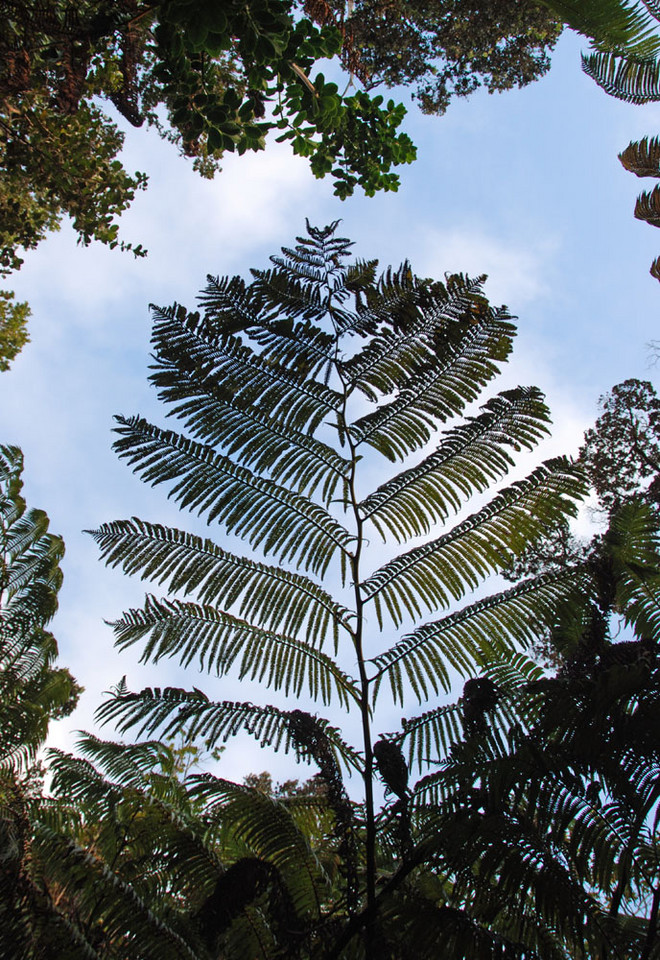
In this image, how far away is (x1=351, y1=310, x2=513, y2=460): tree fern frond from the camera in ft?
6.86

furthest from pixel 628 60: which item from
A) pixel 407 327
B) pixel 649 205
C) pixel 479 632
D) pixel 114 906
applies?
pixel 114 906

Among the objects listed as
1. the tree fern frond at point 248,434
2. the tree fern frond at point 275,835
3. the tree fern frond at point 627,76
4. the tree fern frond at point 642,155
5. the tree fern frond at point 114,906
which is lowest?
the tree fern frond at point 114,906

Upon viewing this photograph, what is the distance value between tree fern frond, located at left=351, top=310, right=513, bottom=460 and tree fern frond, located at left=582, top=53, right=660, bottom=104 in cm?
291

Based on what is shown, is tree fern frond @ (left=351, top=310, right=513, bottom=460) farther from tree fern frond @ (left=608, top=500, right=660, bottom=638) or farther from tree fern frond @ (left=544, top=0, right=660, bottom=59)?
tree fern frond @ (left=544, top=0, right=660, bottom=59)

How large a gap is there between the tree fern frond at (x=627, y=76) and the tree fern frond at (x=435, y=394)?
2912mm

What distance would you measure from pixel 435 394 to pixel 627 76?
324 centimetres

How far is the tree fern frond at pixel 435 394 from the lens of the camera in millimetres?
2092

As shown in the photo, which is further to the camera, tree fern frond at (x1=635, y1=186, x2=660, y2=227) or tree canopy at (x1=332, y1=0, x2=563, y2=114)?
tree canopy at (x1=332, y1=0, x2=563, y2=114)

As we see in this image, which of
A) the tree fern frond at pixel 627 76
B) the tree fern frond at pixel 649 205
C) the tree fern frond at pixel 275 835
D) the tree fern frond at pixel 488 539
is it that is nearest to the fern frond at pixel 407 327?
the tree fern frond at pixel 488 539

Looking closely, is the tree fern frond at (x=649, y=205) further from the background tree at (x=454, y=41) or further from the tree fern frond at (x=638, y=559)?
the background tree at (x=454, y=41)

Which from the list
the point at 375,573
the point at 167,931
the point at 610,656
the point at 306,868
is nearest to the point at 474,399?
the point at 375,573

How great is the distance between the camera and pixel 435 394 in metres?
2.09

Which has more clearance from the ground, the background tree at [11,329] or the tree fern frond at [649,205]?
the tree fern frond at [649,205]

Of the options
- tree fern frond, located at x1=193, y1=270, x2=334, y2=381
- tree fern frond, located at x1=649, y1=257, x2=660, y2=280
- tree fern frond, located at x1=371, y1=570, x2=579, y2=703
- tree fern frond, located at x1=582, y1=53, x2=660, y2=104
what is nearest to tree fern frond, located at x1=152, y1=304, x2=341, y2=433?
tree fern frond, located at x1=193, y1=270, x2=334, y2=381
